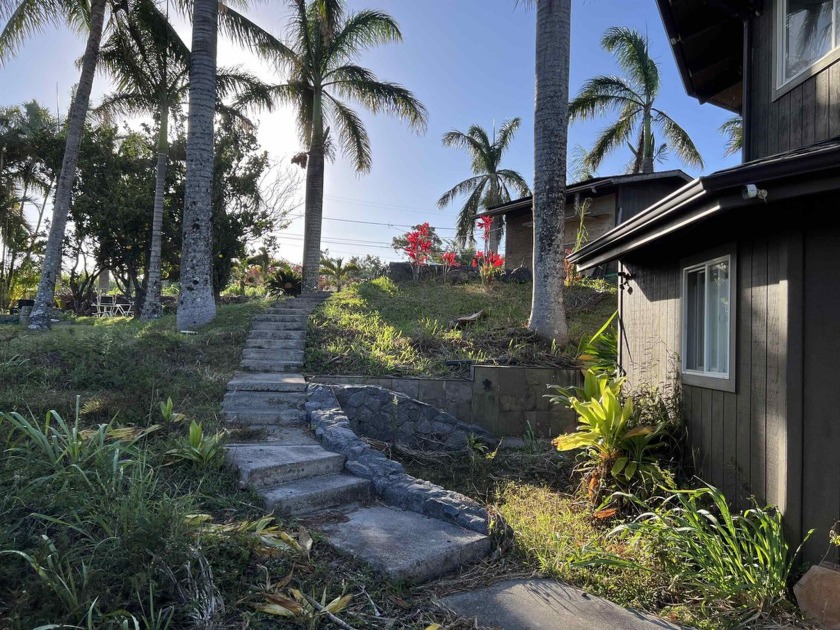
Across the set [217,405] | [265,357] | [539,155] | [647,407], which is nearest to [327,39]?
[539,155]

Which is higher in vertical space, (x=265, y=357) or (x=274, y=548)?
(x=265, y=357)

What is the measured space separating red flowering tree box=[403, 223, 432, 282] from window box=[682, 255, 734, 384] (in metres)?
7.95

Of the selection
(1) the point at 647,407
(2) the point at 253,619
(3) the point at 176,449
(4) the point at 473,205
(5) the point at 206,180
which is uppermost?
(4) the point at 473,205

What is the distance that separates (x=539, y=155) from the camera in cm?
800

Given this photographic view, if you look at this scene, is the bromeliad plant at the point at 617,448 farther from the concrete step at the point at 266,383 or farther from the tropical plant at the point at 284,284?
the tropical plant at the point at 284,284

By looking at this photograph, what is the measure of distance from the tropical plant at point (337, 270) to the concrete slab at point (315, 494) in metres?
12.5

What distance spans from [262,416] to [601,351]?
418 cm

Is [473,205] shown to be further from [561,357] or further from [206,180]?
[561,357]

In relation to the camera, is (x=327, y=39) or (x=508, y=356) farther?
(x=327, y=39)

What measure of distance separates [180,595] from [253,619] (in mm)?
317

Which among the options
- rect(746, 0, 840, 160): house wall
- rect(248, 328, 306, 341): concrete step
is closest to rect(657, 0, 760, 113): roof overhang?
rect(746, 0, 840, 160): house wall

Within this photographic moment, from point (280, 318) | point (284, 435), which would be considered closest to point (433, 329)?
point (280, 318)

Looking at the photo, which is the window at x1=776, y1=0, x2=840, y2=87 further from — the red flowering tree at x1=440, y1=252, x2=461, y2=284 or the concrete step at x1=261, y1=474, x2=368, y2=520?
the red flowering tree at x1=440, y1=252, x2=461, y2=284

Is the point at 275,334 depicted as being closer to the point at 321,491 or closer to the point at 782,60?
the point at 321,491
